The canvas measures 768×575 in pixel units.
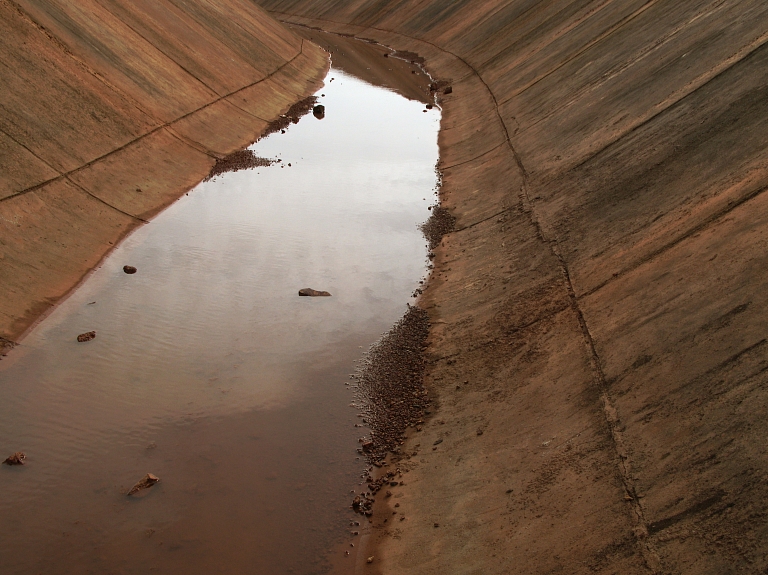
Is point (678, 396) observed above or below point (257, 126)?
below

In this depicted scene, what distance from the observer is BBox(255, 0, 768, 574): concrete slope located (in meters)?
7.84

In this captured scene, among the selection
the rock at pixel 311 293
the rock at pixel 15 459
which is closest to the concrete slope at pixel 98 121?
the rock at pixel 15 459

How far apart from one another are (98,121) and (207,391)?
11.1m

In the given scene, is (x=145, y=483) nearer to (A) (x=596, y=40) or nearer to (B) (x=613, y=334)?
(B) (x=613, y=334)

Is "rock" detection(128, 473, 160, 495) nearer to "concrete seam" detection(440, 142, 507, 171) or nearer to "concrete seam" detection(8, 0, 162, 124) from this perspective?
"concrete seam" detection(8, 0, 162, 124)

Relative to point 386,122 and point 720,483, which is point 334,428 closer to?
point 720,483

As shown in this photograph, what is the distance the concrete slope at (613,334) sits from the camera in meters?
7.84

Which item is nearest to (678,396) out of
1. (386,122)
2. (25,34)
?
(25,34)

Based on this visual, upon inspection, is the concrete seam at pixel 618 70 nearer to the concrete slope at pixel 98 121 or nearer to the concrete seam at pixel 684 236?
the concrete slope at pixel 98 121

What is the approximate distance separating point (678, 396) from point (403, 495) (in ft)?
11.9

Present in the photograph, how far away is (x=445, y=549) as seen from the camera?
28.4 ft

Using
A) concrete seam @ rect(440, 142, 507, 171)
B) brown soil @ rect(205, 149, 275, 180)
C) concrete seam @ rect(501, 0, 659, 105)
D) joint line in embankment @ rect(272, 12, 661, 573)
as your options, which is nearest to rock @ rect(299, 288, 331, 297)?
joint line in embankment @ rect(272, 12, 661, 573)

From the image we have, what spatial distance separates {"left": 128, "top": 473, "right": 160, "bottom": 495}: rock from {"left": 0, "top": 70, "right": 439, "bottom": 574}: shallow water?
11 cm

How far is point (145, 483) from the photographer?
957 centimetres
